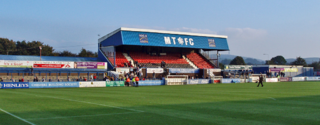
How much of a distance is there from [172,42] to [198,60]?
1012 centimetres

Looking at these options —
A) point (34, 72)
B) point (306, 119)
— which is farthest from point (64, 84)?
point (306, 119)

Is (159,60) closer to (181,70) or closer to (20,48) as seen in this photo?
(181,70)

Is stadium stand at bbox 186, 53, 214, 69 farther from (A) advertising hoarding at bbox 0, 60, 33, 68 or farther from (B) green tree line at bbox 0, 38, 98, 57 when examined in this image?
(B) green tree line at bbox 0, 38, 98, 57

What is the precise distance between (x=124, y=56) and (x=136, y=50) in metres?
5.06

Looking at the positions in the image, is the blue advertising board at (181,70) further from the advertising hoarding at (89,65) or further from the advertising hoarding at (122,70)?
the advertising hoarding at (89,65)

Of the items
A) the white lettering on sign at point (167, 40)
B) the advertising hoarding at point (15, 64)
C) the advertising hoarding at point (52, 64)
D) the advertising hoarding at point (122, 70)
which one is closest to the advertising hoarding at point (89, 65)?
the advertising hoarding at point (52, 64)

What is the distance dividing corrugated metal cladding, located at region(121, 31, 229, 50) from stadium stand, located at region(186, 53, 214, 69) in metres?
3.90

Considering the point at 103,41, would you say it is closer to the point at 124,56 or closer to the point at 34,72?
the point at 124,56

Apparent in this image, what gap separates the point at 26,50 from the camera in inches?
3627

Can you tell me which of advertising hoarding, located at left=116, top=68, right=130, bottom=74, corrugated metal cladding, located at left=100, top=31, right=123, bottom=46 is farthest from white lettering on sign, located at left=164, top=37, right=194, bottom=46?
advertising hoarding, located at left=116, top=68, right=130, bottom=74

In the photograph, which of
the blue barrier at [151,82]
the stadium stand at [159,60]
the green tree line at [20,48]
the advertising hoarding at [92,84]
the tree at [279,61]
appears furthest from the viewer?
the tree at [279,61]

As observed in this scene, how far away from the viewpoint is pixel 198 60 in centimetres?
→ 7269

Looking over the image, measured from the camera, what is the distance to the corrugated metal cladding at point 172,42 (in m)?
61.8

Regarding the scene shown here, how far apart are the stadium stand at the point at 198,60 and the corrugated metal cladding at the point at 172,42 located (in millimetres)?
3902
